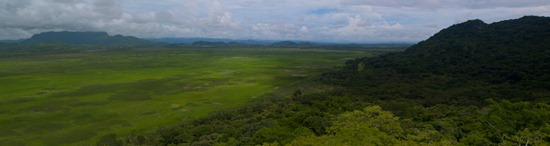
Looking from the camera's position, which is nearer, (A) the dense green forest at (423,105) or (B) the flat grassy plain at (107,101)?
(A) the dense green forest at (423,105)

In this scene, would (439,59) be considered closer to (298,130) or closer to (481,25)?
(481,25)

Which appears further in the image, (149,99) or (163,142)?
(149,99)

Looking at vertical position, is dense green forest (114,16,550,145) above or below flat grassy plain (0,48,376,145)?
above

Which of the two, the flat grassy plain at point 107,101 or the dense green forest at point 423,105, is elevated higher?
the dense green forest at point 423,105

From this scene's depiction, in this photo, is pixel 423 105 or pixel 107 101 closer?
pixel 423 105

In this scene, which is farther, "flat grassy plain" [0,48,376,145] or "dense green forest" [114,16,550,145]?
"flat grassy plain" [0,48,376,145]

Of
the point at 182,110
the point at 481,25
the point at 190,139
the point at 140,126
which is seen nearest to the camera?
the point at 190,139

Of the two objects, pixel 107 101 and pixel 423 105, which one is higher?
pixel 423 105

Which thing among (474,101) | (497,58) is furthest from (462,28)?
(474,101)
